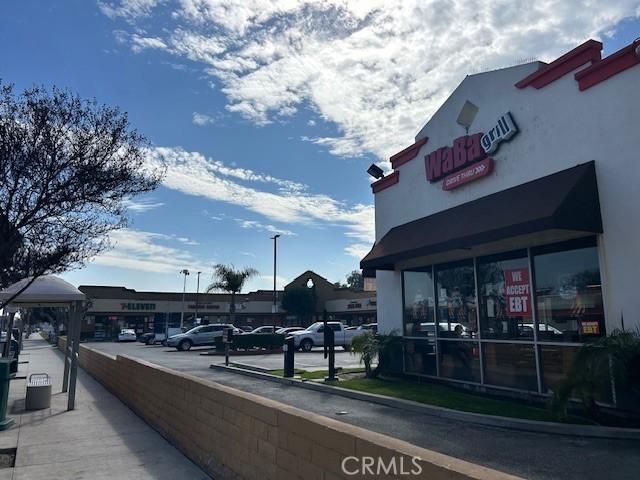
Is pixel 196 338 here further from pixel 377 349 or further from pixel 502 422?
pixel 502 422

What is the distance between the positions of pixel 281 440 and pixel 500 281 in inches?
303

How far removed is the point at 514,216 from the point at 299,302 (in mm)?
55178

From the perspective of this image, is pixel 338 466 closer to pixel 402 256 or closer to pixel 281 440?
pixel 281 440

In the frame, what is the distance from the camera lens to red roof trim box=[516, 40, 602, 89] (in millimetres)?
9438

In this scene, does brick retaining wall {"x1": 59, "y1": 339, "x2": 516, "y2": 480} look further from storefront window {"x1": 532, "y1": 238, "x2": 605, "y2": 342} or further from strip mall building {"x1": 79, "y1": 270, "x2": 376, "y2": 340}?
strip mall building {"x1": 79, "y1": 270, "x2": 376, "y2": 340}

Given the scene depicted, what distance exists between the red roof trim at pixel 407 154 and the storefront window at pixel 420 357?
5.12 m

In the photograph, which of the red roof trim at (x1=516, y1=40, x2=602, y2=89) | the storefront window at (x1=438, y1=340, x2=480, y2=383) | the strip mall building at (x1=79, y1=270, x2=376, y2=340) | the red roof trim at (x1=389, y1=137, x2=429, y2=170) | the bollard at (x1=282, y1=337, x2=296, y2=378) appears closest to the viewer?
the red roof trim at (x1=516, y1=40, x2=602, y2=89)

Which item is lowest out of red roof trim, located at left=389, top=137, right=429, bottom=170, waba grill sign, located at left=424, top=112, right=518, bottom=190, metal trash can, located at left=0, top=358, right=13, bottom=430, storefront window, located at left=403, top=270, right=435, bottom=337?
metal trash can, located at left=0, top=358, right=13, bottom=430

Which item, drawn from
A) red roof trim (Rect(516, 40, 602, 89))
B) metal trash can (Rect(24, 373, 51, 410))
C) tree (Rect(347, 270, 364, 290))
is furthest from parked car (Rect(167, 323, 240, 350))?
tree (Rect(347, 270, 364, 290))

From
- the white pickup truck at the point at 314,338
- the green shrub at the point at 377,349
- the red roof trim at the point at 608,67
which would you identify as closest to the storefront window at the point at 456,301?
the green shrub at the point at 377,349

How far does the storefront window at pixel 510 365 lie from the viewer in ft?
33.8

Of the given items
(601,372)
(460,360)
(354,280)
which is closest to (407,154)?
(460,360)

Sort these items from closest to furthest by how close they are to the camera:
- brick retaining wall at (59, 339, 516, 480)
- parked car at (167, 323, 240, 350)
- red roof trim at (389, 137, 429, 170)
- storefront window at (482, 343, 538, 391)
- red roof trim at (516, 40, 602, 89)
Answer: brick retaining wall at (59, 339, 516, 480), red roof trim at (516, 40, 602, 89), storefront window at (482, 343, 538, 391), red roof trim at (389, 137, 429, 170), parked car at (167, 323, 240, 350)

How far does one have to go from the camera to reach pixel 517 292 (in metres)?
10.8
